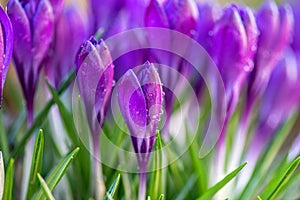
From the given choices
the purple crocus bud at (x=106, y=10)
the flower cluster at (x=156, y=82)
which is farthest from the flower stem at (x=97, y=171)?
the purple crocus bud at (x=106, y=10)

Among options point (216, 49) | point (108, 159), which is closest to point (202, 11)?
point (216, 49)

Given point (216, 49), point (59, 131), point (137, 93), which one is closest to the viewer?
point (137, 93)

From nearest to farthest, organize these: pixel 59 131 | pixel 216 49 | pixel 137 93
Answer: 1. pixel 137 93
2. pixel 216 49
3. pixel 59 131

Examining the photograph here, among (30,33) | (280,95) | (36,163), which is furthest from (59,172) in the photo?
(280,95)

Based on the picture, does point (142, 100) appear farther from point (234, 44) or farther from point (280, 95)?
point (280, 95)

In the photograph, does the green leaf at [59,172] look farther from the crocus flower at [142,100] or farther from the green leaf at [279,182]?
the green leaf at [279,182]

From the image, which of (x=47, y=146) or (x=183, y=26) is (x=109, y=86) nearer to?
(x=183, y=26)
